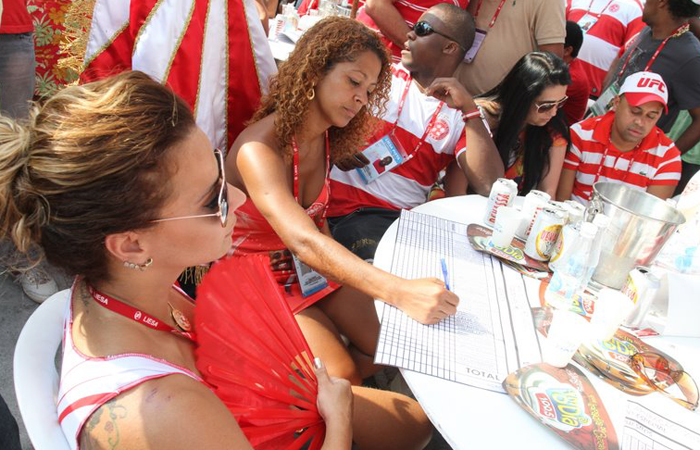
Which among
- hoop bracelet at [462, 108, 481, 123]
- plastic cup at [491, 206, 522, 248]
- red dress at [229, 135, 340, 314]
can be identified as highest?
hoop bracelet at [462, 108, 481, 123]

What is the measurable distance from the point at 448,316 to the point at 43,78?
3047 mm

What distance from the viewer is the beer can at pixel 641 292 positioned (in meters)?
1.56

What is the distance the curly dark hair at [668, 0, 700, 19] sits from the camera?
343 centimetres

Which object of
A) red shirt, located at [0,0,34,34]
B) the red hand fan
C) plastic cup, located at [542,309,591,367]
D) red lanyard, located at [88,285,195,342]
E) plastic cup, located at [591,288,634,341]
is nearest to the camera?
red lanyard, located at [88,285,195,342]

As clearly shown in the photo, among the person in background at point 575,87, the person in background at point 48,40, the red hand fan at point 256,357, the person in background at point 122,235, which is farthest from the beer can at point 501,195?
the person in background at point 48,40

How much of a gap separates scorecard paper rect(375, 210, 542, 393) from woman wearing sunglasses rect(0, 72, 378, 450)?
302 mm

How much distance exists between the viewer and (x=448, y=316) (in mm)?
1463

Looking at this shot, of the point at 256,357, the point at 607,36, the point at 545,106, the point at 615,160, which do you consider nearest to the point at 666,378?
the point at 256,357

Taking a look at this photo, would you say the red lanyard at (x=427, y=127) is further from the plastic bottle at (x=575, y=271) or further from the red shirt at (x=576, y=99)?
the red shirt at (x=576, y=99)

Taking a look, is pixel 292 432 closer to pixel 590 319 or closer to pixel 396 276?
pixel 396 276

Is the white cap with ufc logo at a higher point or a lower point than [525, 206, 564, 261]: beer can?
higher

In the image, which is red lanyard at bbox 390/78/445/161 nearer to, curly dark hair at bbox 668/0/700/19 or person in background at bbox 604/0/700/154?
person in background at bbox 604/0/700/154

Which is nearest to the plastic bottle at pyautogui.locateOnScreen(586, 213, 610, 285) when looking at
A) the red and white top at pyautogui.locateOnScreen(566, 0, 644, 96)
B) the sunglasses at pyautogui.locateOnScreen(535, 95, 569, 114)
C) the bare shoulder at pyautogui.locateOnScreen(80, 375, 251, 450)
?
the sunglasses at pyautogui.locateOnScreen(535, 95, 569, 114)

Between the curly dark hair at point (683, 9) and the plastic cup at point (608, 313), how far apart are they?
121 inches
